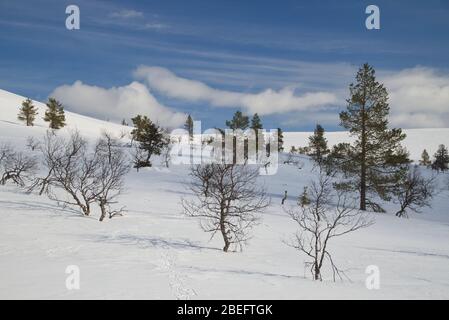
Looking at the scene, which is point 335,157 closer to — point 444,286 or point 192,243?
point 192,243

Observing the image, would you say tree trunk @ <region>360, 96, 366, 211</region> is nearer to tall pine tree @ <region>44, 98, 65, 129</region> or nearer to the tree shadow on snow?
the tree shadow on snow

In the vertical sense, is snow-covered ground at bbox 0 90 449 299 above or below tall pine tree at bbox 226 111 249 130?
below

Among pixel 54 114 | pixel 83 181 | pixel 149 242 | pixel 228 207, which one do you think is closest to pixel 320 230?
pixel 228 207

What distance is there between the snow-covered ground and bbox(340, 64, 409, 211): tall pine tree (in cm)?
327

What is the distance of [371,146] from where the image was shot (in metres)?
32.6

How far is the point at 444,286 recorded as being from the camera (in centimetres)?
1273

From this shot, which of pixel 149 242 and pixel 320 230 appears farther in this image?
pixel 320 230

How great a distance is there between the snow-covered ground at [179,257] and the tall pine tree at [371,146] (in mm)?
3273

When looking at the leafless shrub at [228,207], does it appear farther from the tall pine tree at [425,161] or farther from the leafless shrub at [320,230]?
the tall pine tree at [425,161]

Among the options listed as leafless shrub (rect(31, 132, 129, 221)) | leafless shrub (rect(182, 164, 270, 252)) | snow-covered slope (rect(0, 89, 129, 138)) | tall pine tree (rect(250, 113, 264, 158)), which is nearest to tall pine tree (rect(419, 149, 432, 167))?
tall pine tree (rect(250, 113, 264, 158))

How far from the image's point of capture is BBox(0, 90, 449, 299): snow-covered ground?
10.7 m

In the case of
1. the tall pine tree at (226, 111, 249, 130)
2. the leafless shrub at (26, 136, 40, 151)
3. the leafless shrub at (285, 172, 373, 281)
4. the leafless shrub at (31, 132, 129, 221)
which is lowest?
the leafless shrub at (285, 172, 373, 281)

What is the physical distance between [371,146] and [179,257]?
22.7m

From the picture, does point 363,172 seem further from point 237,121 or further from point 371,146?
point 237,121
